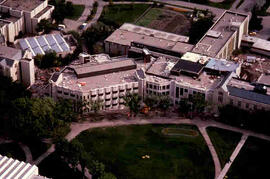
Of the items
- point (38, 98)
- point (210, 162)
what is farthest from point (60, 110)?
point (210, 162)

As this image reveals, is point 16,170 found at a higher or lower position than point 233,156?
higher

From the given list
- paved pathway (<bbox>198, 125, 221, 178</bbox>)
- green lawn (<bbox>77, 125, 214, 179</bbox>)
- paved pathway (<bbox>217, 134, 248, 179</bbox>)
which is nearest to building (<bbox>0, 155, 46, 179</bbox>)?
green lawn (<bbox>77, 125, 214, 179</bbox>)

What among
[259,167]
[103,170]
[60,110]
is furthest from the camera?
[60,110]

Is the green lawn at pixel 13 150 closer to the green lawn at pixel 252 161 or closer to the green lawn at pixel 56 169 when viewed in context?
the green lawn at pixel 56 169

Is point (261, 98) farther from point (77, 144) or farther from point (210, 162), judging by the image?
point (77, 144)

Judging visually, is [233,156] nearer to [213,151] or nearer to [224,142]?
[213,151]

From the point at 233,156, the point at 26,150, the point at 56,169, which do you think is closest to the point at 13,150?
the point at 26,150
